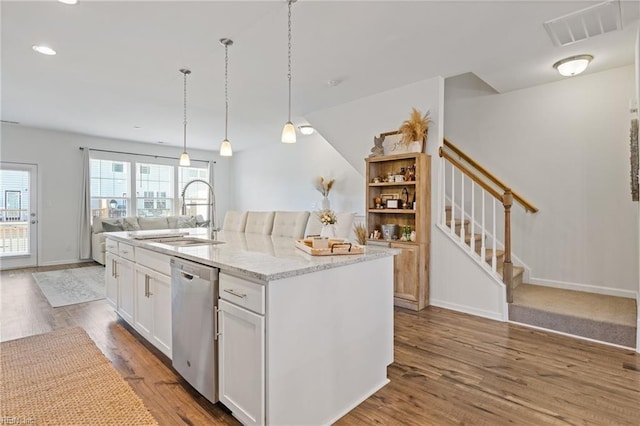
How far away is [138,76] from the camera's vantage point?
3.66 meters

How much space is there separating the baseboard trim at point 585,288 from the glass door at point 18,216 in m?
8.30

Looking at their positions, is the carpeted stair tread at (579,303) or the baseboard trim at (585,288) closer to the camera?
the carpeted stair tread at (579,303)

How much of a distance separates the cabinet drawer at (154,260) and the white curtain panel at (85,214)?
5037 mm

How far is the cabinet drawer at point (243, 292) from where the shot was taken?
1.45m

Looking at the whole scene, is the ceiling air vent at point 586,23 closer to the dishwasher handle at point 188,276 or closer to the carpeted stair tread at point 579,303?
the carpeted stair tread at point 579,303

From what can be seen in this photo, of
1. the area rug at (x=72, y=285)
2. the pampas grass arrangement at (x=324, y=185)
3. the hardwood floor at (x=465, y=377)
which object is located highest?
the pampas grass arrangement at (x=324, y=185)

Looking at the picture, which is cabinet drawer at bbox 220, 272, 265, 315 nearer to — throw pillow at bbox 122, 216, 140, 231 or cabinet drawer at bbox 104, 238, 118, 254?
cabinet drawer at bbox 104, 238, 118, 254

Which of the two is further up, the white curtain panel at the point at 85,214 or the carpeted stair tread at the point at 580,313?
the white curtain panel at the point at 85,214

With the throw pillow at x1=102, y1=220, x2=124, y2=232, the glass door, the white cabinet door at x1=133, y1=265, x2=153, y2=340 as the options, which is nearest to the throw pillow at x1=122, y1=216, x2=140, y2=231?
the throw pillow at x1=102, y1=220, x2=124, y2=232

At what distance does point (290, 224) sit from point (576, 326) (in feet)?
9.28

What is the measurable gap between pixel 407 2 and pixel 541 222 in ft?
10.0

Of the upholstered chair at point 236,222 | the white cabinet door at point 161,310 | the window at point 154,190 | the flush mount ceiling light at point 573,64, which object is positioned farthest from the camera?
the window at point 154,190

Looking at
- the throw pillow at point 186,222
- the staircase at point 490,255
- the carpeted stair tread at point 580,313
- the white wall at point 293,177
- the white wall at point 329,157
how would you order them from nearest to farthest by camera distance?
the carpeted stair tread at point 580,313, the staircase at point 490,255, the white wall at point 329,157, the white wall at point 293,177, the throw pillow at point 186,222

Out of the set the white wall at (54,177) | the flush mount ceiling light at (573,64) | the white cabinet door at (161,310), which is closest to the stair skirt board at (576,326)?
the flush mount ceiling light at (573,64)
